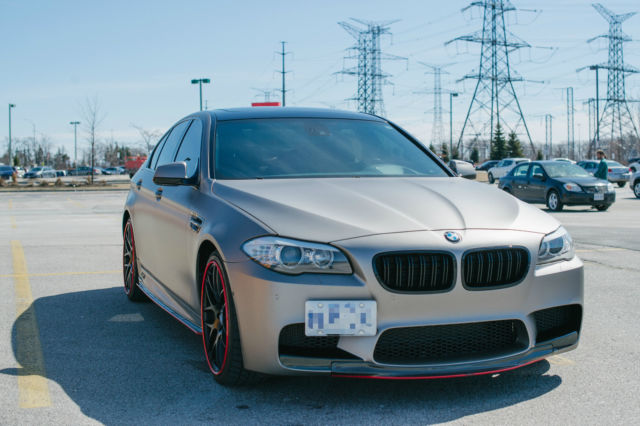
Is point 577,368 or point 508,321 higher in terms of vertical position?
point 508,321

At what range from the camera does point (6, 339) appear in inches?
197

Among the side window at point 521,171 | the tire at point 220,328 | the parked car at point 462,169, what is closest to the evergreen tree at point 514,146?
the side window at point 521,171

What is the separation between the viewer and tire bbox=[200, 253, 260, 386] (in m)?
3.58

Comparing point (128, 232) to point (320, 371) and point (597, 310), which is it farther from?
point (597, 310)

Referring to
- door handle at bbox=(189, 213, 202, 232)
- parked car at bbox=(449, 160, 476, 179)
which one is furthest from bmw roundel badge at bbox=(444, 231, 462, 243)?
parked car at bbox=(449, 160, 476, 179)

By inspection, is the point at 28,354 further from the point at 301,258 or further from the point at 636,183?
the point at 636,183

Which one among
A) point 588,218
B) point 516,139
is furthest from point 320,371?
point 516,139

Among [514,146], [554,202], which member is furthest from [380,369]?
[514,146]

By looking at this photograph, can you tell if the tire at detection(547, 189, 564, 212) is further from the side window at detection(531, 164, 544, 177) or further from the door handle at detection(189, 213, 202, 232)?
the door handle at detection(189, 213, 202, 232)

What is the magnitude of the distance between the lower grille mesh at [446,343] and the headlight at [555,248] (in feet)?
1.24

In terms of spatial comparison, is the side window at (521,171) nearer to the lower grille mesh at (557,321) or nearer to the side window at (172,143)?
the side window at (172,143)

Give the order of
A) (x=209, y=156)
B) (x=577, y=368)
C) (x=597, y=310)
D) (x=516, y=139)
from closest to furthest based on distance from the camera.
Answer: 1. (x=577, y=368)
2. (x=209, y=156)
3. (x=597, y=310)
4. (x=516, y=139)

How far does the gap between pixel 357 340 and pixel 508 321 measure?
79 centimetres

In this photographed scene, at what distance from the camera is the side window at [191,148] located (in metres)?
4.85
